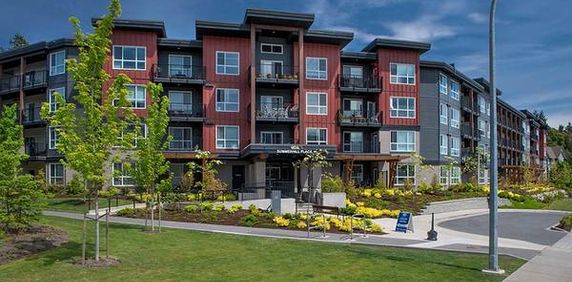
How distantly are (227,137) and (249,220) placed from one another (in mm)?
20635

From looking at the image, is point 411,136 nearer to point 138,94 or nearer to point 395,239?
point 138,94

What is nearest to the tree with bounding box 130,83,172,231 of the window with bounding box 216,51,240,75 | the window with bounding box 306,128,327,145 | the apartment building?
the apartment building

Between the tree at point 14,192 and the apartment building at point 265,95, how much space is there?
22231 millimetres

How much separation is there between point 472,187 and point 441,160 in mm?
5167

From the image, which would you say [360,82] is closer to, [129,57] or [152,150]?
[129,57]

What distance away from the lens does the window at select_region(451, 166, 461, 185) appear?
5316 cm

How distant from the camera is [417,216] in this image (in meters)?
31.3

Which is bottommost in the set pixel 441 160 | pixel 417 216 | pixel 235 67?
pixel 417 216

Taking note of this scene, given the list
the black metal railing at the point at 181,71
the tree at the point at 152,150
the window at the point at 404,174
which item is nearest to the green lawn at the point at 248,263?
the tree at the point at 152,150

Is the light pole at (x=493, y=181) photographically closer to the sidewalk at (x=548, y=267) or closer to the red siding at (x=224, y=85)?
the sidewalk at (x=548, y=267)

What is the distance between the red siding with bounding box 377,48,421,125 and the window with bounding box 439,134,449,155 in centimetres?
474

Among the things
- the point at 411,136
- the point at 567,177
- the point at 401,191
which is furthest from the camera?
the point at 567,177

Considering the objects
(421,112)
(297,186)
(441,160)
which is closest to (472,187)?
(441,160)

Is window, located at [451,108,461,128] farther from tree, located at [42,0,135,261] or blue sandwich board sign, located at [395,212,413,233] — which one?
tree, located at [42,0,135,261]
